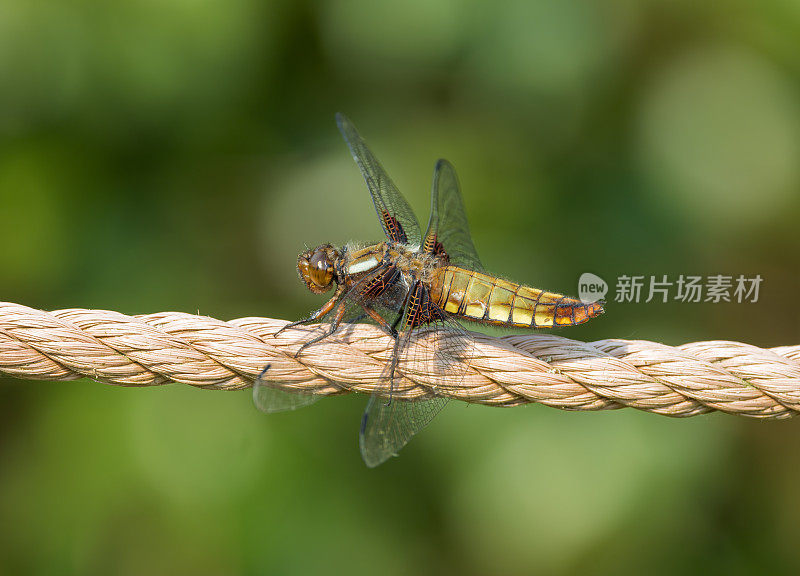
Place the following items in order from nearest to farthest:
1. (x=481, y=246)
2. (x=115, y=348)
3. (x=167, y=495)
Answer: (x=115, y=348)
(x=167, y=495)
(x=481, y=246)

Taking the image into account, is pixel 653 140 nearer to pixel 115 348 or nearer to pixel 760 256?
pixel 760 256

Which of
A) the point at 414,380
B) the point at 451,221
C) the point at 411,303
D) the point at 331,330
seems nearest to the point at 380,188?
the point at 451,221

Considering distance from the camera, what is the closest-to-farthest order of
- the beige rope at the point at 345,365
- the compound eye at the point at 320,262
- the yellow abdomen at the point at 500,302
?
1. the beige rope at the point at 345,365
2. the yellow abdomen at the point at 500,302
3. the compound eye at the point at 320,262

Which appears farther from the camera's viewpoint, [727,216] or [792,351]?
[727,216]

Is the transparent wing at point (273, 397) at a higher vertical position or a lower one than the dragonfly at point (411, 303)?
lower

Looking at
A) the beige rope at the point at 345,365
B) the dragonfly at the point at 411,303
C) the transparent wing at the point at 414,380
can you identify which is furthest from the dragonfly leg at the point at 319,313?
the transparent wing at the point at 414,380

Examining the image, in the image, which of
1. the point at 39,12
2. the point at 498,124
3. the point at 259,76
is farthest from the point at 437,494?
the point at 39,12

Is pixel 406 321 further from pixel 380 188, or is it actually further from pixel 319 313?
pixel 380 188

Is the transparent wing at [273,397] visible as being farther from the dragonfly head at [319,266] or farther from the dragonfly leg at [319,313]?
the dragonfly head at [319,266]
